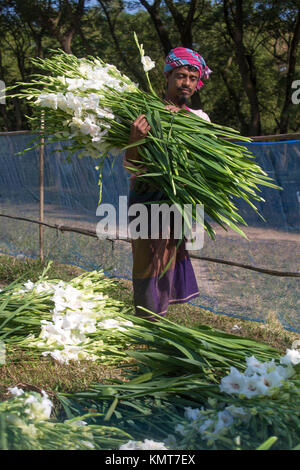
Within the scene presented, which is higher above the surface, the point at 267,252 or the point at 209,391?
the point at 267,252

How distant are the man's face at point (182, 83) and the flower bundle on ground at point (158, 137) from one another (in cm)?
29

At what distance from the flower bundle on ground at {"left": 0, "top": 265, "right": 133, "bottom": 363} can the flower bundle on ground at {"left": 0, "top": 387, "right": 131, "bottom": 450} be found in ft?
2.56

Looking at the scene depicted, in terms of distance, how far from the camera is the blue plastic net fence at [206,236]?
3561mm

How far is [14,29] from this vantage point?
15914 millimetres

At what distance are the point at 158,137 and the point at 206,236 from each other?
1931 millimetres

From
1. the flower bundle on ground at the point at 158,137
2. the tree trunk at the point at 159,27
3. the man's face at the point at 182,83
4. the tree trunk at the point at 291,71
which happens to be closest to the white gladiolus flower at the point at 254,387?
the flower bundle on ground at the point at 158,137

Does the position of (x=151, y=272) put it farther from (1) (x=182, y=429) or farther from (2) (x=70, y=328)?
(1) (x=182, y=429)

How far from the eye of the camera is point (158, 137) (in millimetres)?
2406

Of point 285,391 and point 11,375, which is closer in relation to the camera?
point 285,391

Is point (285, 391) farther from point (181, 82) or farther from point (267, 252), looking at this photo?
point (267, 252)

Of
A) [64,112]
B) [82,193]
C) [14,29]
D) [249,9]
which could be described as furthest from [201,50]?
[64,112]

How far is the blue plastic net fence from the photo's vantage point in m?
3.56

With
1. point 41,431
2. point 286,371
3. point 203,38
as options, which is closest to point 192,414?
point 286,371

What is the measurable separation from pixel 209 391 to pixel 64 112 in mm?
1510
